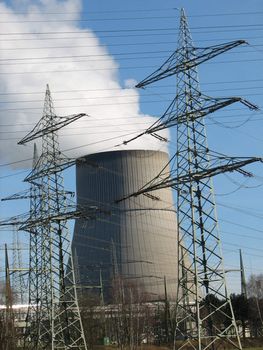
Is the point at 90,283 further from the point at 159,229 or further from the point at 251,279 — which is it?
the point at 251,279

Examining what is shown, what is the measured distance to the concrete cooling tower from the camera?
6397 cm

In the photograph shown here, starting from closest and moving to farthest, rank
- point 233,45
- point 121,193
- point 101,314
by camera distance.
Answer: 1. point 233,45
2. point 101,314
3. point 121,193

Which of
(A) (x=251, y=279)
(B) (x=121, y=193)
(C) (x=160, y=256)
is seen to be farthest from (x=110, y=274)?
(A) (x=251, y=279)

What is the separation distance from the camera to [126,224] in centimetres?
6438

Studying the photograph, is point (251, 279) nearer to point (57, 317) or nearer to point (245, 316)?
point (245, 316)

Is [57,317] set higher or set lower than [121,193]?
lower

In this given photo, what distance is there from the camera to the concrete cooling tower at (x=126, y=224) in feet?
210

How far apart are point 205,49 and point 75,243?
46.2 m

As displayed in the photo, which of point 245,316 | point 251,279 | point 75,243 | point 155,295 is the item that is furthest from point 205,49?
point 251,279

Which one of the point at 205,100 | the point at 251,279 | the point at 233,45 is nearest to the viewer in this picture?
the point at 233,45

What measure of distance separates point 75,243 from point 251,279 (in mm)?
37352

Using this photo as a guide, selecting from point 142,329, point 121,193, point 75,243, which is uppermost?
point 121,193

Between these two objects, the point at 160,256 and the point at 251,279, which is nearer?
the point at 160,256

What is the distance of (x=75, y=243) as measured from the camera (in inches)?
2655
